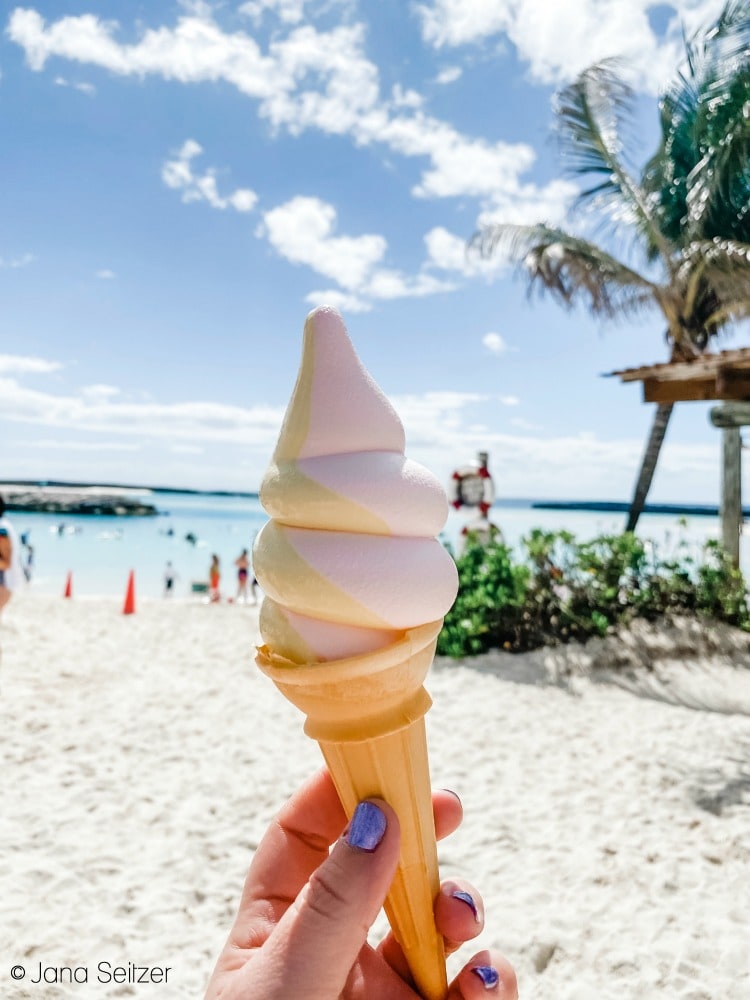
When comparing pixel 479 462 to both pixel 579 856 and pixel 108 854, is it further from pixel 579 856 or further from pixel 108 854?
pixel 108 854

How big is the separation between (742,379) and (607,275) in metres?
5.34

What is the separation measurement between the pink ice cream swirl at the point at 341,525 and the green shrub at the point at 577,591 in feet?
22.7

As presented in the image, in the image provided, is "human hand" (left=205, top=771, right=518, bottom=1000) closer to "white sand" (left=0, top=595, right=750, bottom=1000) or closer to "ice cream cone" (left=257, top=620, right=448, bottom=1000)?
"ice cream cone" (left=257, top=620, right=448, bottom=1000)

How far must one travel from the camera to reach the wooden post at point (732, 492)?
8609mm

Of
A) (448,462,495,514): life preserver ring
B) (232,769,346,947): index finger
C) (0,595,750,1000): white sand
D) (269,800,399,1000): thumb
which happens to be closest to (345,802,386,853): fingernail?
(269,800,399,1000): thumb

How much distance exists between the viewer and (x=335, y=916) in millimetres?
1160

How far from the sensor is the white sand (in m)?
2.98

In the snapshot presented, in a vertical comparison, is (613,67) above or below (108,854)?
above

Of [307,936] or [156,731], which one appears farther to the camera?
[156,731]

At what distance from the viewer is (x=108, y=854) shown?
3.76m

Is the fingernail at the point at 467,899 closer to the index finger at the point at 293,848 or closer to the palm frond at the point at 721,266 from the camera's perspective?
the index finger at the point at 293,848

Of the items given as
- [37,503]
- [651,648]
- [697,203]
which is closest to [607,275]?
[697,203]

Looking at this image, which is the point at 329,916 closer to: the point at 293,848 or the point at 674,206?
the point at 293,848

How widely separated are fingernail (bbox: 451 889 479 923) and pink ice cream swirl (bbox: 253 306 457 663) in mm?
646
